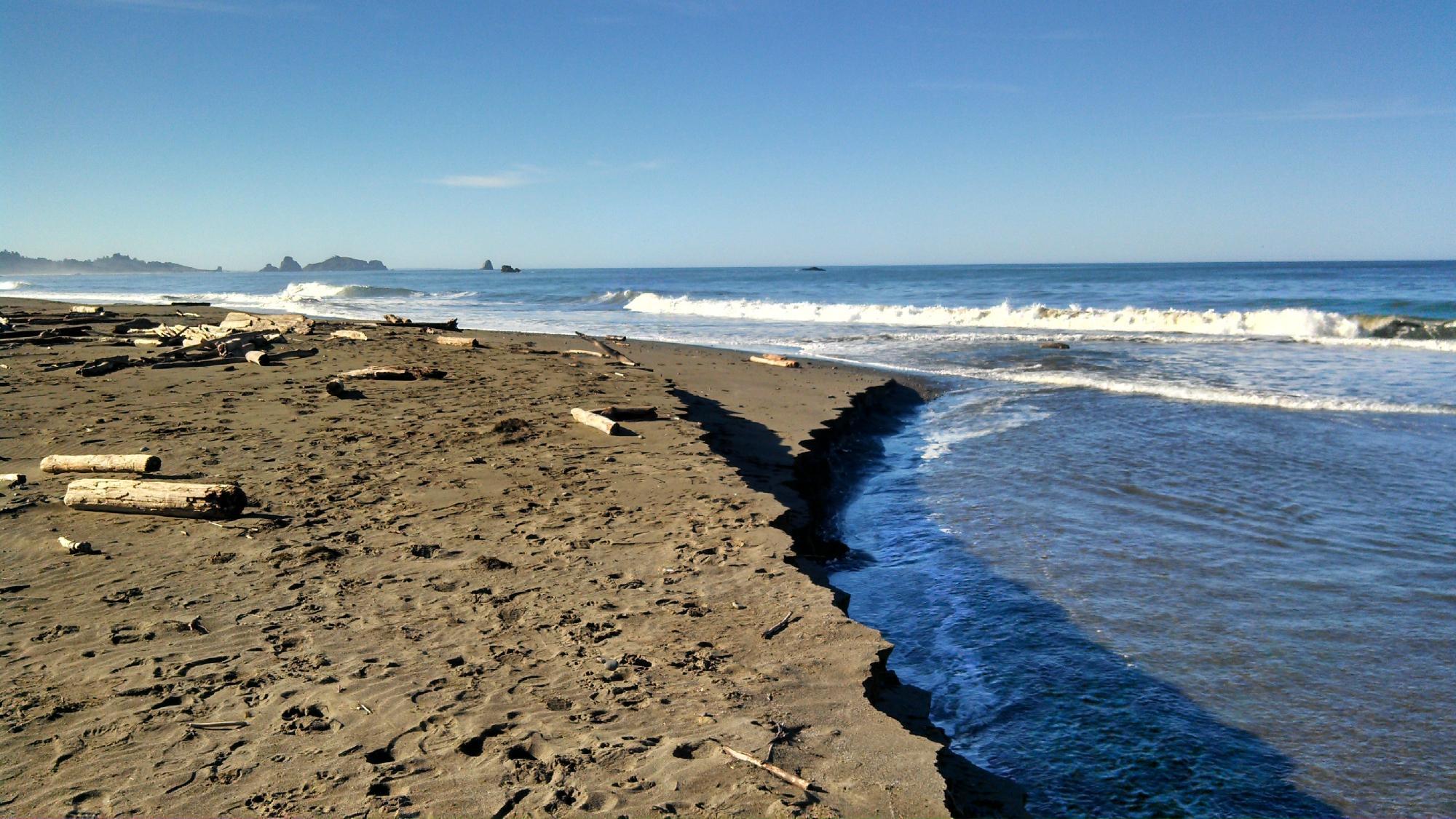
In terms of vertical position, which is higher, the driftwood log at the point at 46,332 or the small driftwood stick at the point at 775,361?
the driftwood log at the point at 46,332

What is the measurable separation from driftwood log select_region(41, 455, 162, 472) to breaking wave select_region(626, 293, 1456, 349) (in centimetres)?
2706

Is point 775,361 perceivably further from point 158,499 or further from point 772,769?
point 772,769

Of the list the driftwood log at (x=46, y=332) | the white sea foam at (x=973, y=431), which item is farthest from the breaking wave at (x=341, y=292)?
the white sea foam at (x=973, y=431)

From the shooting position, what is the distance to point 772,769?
10.1 ft

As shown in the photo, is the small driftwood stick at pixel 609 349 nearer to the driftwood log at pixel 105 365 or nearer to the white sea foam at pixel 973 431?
the white sea foam at pixel 973 431

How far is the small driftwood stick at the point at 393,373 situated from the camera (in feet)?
36.1

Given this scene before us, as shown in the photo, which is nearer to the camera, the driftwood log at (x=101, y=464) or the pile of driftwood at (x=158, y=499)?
the pile of driftwood at (x=158, y=499)

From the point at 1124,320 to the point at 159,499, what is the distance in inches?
1232

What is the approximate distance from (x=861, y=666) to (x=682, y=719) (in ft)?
3.37

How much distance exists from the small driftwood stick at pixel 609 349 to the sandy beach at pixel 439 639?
6476mm

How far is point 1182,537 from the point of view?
23.2ft

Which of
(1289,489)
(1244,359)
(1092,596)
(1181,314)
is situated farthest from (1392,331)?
(1092,596)

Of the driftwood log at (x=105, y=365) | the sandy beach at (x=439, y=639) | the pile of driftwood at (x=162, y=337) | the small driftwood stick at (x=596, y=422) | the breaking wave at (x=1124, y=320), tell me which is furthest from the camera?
the breaking wave at (x=1124, y=320)

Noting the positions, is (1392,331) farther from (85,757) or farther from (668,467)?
(85,757)
